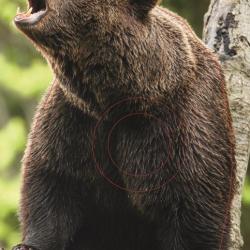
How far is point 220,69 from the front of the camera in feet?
18.5

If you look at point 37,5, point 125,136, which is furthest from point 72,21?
point 125,136

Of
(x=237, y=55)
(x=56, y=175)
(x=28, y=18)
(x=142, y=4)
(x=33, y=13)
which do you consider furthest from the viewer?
(x=237, y=55)

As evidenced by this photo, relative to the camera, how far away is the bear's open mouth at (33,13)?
4863 millimetres

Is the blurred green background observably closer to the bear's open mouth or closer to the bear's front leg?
the bear's front leg

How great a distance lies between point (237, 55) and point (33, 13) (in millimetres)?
1679

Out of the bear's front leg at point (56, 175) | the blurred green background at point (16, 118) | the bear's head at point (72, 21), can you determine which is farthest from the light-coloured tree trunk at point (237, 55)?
the blurred green background at point (16, 118)

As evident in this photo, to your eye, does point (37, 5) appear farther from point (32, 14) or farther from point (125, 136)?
point (125, 136)

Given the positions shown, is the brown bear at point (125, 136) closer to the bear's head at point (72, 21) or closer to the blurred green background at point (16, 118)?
the bear's head at point (72, 21)

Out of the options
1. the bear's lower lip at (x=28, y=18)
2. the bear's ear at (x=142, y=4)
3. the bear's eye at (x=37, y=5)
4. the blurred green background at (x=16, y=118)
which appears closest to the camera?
the bear's lower lip at (x=28, y=18)

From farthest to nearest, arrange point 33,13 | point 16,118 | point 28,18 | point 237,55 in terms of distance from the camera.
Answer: point 16,118, point 237,55, point 33,13, point 28,18

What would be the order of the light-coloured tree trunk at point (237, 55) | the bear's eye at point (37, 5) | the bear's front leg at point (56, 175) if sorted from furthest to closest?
1. the light-coloured tree trunk at point (237, 55)
2. the bear's front leg at point (56, 175)
3. the bear's eye at point (37, 5)

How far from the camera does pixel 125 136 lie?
5.24 m

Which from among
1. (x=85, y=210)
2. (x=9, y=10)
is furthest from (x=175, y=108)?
(x=9, y=10)

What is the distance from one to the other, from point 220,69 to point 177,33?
0.41 metres
